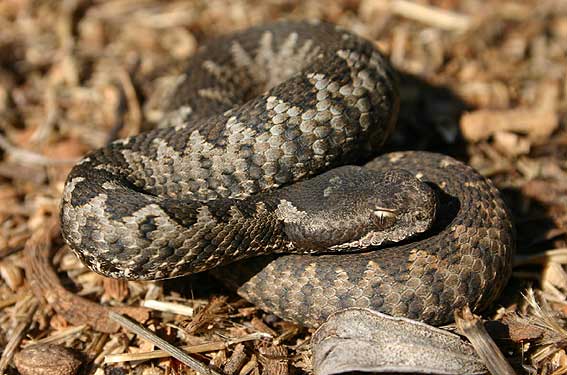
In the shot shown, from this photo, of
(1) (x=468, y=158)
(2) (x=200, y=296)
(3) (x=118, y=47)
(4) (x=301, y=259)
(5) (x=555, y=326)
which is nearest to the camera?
(5) (x=555, y=326)

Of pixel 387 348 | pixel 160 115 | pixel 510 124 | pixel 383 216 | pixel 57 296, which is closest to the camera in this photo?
pixel 387 348

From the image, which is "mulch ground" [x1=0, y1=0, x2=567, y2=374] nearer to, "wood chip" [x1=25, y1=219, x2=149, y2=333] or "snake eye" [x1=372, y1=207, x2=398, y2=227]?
"wood chip" [x1=25, y1=219, x2=149, y2=333]

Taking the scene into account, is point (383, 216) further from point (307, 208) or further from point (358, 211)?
point (307, 208)

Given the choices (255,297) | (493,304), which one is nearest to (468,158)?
(493,304)

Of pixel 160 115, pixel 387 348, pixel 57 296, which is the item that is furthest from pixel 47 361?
pixel 160 115

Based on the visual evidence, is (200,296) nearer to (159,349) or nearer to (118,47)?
(159,349)

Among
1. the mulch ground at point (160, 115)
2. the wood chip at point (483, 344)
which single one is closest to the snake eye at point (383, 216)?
the wood chip at point (483, 344)
